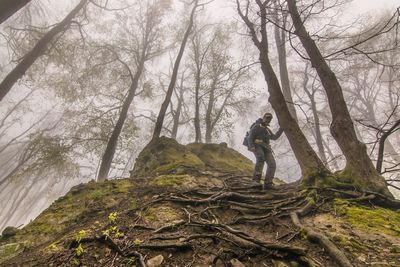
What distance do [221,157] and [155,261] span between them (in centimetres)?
841

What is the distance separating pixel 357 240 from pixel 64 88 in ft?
51.6

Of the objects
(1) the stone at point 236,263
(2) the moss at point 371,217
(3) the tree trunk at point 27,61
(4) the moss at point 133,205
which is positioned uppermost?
(3) the tree trunk at point 27,61

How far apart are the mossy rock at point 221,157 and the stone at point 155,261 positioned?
23.6 ft

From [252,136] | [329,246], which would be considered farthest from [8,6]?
[329,246]

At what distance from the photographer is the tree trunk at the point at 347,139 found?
4.40 m

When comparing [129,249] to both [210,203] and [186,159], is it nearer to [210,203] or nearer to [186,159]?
[210,203]

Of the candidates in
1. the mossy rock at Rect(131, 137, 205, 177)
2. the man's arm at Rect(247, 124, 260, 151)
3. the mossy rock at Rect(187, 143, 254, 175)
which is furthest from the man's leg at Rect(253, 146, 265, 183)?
the mossy rock at Rect(187, 143, 254, 175)

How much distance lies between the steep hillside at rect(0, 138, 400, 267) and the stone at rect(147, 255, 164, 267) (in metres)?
0.01

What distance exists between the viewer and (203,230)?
333cm

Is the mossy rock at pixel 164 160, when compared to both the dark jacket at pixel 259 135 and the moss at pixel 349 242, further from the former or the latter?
the moss at pixel 349 242

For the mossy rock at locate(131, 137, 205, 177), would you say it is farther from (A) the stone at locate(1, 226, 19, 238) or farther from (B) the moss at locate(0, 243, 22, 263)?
(B) the moss at locate(0, 243, 22, 263)

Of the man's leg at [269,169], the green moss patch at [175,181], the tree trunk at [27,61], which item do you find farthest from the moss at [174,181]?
the tree trunk at [27,61]

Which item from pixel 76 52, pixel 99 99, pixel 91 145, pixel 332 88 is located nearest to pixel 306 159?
pixel 332 88

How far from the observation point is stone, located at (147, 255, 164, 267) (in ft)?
8.11
